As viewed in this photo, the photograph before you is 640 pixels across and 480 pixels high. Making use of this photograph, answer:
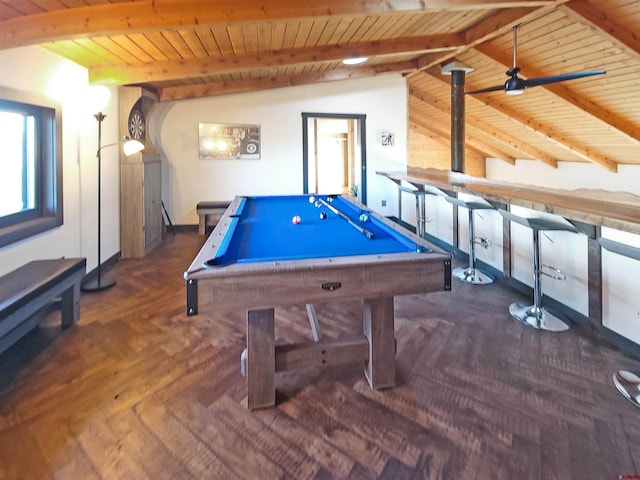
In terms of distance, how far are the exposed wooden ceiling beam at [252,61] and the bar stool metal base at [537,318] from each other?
3.47 metres

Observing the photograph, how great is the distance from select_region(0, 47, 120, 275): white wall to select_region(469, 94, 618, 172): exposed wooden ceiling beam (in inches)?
236

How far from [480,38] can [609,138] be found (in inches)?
129

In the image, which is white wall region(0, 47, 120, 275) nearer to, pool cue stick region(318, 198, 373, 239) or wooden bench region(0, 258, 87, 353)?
wooden bench region(0, 258, 87, 353)

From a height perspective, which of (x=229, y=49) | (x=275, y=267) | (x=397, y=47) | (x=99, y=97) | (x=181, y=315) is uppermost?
(x=397, y=47)

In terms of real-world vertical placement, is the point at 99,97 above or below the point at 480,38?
below

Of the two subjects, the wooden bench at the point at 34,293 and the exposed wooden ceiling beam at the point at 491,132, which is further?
the exposed wooden ceiling beam at the point at 491,132

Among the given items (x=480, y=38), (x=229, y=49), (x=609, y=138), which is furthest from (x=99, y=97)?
(x=609, y=138)

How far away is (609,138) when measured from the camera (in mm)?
6098

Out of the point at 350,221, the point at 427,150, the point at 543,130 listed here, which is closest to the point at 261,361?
the point at 350,221

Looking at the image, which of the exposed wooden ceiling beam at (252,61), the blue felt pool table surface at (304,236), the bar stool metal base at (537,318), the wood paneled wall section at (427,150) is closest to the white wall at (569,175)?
the wood paneled wall section at (427,150)

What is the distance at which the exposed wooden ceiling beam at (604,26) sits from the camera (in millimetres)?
3422

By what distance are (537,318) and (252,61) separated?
153 inches

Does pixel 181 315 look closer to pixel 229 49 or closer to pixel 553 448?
pixel 553 448

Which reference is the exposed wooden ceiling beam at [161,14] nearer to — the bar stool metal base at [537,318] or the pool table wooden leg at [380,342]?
the pool table wooden leg at [380,342]
